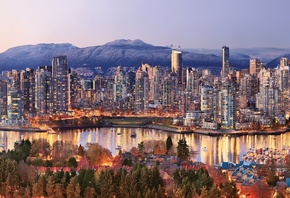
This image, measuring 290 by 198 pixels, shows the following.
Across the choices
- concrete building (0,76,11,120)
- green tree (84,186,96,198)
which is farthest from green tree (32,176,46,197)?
concrete building (0,76,11,120)

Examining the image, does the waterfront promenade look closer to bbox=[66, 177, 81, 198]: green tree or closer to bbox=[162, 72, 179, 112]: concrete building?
bbox=[162, 72, 179, 112]: concrete building

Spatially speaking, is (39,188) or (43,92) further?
(43,92)

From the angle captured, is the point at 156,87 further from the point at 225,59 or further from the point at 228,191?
the point at 228,191

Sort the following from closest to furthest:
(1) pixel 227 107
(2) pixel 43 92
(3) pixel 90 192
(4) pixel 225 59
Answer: (3) pixel 90 192
(1) pixel 227 107
(2) pixel 43 92
(4) pixel 225 59

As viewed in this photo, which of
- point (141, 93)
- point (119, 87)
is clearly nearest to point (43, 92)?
point (141, 93)

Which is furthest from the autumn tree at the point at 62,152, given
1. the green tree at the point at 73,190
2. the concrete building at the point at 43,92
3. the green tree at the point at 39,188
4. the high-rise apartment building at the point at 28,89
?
the high-rise apartment building at the point at 28,89

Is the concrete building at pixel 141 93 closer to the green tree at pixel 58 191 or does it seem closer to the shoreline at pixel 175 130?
the shoreline at pixel 175 130
